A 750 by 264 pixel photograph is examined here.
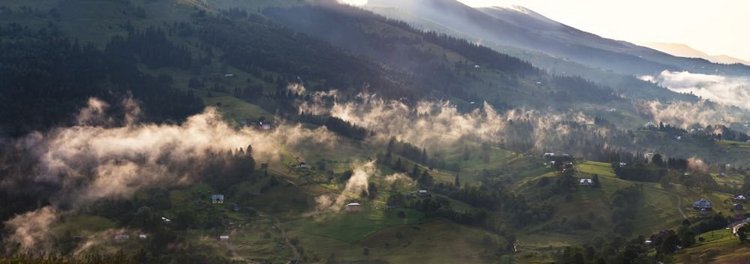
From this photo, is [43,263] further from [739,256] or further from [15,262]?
[739,256]

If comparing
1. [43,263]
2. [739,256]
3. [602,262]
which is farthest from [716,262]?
[43,263]

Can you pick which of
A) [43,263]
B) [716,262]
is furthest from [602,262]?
[43,263]

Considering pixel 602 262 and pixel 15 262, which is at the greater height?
pixel 602 262

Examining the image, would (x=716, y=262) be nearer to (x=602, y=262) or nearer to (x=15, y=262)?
(x=602, y=262)

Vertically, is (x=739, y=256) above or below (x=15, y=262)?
above

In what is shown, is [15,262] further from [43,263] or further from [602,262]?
[602,262]

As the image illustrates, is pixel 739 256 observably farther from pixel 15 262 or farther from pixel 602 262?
pixel 15 262

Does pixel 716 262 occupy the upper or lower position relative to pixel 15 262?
upper
